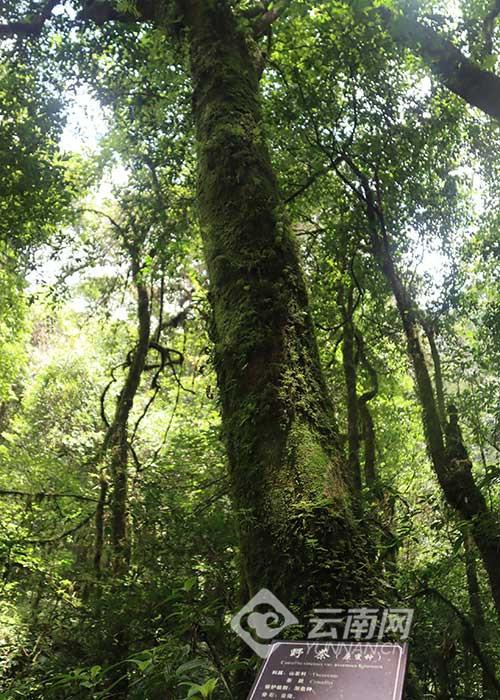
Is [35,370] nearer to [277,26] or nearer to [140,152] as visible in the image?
[140,152]

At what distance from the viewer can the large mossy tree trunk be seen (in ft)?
7.22

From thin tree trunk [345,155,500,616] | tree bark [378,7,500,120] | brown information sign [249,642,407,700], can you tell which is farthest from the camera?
thin tree trunk [345,155,500,616]

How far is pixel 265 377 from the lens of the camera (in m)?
2.72

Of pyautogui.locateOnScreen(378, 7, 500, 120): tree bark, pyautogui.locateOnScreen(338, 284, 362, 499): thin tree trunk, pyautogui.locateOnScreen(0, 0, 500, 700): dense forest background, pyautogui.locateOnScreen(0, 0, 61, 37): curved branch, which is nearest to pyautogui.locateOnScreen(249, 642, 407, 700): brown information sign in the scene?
pyautogui.locateOnScreen(0, 0, 500, 700): dense forest background

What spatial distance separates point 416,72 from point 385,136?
1.57 m

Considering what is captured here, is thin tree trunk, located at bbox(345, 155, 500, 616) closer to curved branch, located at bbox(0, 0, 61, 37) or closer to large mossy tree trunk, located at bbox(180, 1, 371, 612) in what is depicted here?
large mossy tree trunk, located at bbox(180, 1, 371, 612)

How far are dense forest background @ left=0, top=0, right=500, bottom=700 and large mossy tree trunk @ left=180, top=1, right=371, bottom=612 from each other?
1 cm

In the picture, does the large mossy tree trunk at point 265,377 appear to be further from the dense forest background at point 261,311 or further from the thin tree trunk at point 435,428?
the thin tree trunk at point 435,428

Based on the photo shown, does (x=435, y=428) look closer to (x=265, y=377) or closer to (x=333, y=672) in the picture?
(x=265, y=377)

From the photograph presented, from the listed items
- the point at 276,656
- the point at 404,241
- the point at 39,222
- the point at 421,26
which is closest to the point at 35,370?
the point at 39,222

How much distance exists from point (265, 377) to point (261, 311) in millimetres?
375

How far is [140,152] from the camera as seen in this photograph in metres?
7.56

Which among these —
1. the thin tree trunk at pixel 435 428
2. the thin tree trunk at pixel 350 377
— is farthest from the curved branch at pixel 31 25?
the thin tree trunk at pixel 350 377

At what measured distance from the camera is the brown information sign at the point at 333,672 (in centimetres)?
161
